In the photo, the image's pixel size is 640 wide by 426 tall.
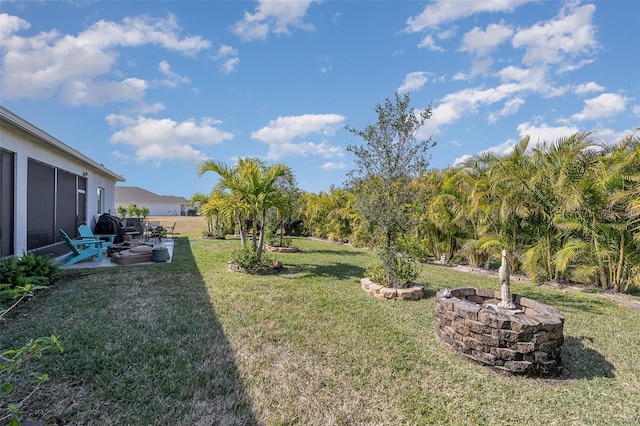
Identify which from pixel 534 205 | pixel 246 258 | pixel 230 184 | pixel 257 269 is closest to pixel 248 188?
pixel 230 184

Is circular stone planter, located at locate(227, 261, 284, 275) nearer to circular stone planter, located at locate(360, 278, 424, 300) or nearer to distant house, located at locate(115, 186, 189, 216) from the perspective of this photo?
circular stone planter, located at locate(360, 278, 424, 300)

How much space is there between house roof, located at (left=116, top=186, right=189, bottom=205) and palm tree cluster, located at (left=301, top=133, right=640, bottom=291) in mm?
49271

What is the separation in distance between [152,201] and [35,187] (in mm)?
48550

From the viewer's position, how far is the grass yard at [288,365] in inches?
99.3

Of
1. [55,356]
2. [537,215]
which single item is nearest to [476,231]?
[537,215]

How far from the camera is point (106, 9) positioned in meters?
7.11

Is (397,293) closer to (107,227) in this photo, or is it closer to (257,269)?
(257,269)

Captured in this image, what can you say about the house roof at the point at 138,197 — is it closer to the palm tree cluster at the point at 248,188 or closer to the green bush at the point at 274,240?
the green bush at the point at 274,240

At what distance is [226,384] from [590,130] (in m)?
9.51

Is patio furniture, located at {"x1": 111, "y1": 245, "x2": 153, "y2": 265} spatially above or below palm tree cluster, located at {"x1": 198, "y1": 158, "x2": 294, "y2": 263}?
below

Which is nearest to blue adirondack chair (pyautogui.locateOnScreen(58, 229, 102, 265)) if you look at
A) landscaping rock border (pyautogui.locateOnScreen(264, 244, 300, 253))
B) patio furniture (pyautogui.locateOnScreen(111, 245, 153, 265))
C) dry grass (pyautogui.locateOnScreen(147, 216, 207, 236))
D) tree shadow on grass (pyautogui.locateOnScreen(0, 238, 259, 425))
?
patio furniture (pyautogui.locateOnScreen(111, 245, 153, 265))

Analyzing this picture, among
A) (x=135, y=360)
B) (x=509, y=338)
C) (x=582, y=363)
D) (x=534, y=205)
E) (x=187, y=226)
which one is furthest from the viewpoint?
(x=187, y=226)

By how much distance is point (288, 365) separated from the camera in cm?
324

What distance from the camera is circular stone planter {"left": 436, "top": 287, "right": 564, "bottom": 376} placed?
3.22 m
